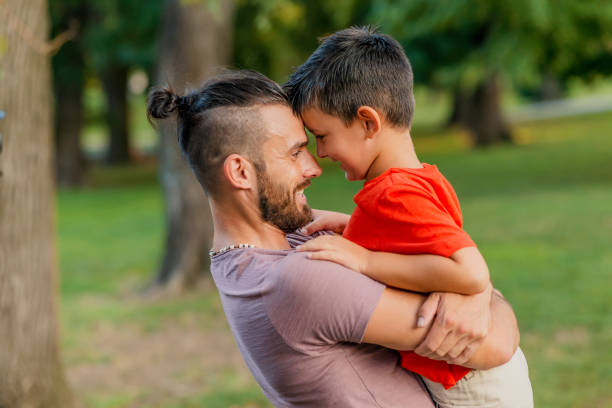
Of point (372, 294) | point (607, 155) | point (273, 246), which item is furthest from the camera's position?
point (607, 155)

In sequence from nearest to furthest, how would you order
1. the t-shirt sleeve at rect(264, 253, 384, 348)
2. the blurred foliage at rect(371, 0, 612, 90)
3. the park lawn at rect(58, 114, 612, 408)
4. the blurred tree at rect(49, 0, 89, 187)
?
the t-shirt sleeve at rect(264, 253, 384, 348) → the park lawn at rect(58, 114, 612, 408) → the blurred foliage at rect(371, 0, 612, 90) → the blurred tree at rect(49, 0, 89, 187)

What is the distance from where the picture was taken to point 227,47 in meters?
8.29

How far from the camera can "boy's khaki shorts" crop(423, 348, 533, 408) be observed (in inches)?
75.7

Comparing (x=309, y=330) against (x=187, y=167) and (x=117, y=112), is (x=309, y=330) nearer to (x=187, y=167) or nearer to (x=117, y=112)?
(x=187, y=167)

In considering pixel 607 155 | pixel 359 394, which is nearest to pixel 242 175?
pixel 359 394

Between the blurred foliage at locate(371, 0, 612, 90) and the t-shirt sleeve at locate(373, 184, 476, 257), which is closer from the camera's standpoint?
the t-shirt sleeve at locate(373, 184, 476, 257)

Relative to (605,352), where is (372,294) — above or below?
above

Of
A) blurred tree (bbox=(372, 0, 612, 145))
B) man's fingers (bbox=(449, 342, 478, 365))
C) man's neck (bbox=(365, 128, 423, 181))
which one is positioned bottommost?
man's fingers (bbox=(449, 342, 478, 365))

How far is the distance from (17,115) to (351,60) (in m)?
3.24

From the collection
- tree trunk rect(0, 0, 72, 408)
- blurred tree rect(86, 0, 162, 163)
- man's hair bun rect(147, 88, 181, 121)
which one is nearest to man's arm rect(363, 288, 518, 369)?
man's hair bun rect(147, 88, 181, 121)

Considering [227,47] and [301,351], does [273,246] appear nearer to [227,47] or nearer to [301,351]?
[301,351]

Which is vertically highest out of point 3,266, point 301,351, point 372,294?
point 372,294

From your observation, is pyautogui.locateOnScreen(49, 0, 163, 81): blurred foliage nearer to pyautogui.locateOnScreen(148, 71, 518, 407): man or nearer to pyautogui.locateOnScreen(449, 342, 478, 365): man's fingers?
pyautogui.locateOnScreen(148, 71, 518, 407): man

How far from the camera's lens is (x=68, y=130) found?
2120 cm
